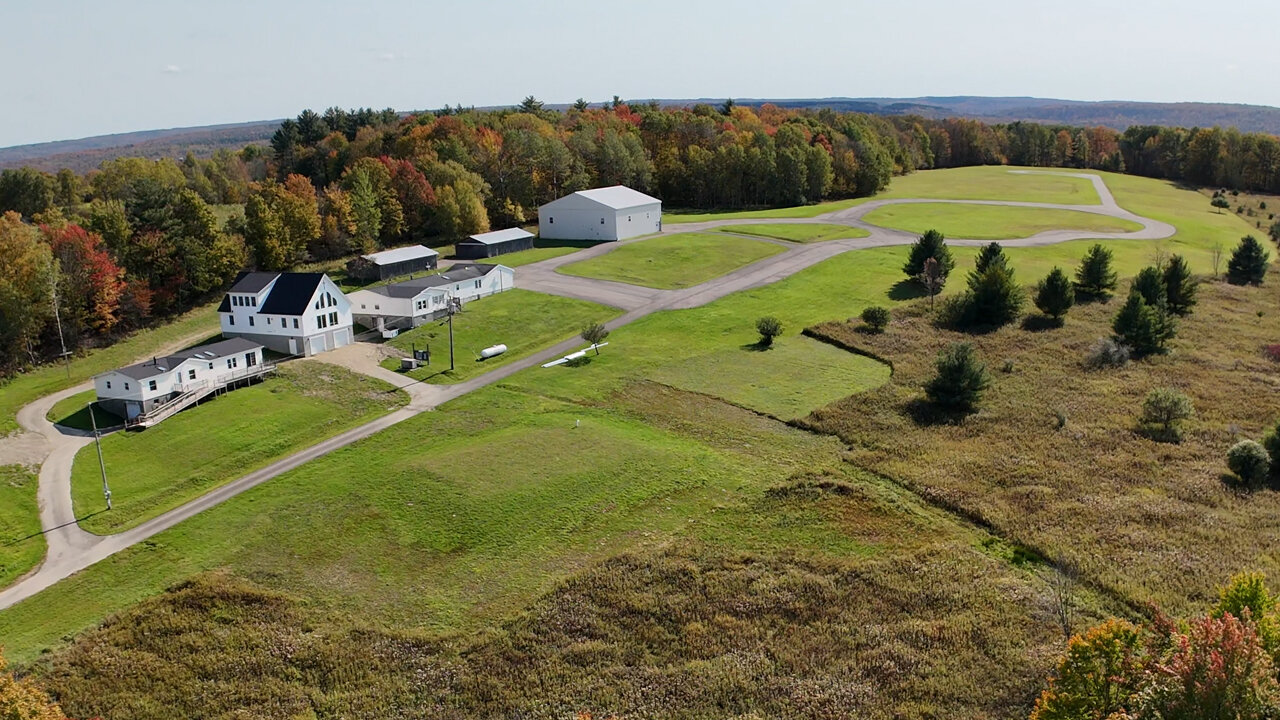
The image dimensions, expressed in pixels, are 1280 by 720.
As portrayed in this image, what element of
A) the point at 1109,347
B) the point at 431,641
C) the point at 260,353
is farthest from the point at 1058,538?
the point at 260,353

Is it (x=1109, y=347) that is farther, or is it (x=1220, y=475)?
(x=1109, y=347)

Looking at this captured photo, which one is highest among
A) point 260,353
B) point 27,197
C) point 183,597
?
point 27,197

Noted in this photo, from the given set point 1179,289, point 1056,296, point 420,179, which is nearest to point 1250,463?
point 1056,296

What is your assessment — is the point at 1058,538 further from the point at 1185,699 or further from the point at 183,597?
the point at 183,597

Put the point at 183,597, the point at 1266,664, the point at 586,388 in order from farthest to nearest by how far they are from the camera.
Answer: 1. the point at 586,388
2. the point at 183,597
3. the point at 1266,664

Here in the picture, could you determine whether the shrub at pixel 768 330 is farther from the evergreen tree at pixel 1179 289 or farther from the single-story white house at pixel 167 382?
the single-story white house at pixel 167 382

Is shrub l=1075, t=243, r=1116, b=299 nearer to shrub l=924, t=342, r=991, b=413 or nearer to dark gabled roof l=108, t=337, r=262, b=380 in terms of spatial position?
shrub l=924, t=342, r=991, b=413

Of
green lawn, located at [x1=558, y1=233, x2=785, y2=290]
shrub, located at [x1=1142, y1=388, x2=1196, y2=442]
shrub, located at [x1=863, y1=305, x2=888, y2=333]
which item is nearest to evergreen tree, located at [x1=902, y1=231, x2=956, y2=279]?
green lawn, located at [x1=558, y1=233, x2=785, y2=290]

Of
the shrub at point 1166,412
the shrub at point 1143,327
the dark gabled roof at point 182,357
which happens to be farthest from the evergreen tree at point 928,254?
the dark gabled roof at point 182,357
